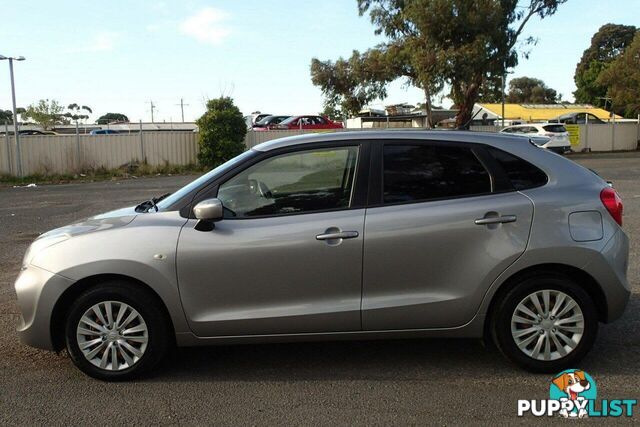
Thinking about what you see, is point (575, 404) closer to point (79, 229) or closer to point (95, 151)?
point (79, 229)

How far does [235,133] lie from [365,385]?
67.4ft

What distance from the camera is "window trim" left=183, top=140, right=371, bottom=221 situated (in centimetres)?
399

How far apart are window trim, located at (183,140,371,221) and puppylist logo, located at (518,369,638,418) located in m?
1.65

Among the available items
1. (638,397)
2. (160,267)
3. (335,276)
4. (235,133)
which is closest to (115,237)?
(160,267)

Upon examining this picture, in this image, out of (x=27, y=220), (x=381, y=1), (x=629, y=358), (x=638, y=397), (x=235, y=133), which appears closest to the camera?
(x=638, y=397)

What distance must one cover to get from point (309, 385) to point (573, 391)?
170 centimetres

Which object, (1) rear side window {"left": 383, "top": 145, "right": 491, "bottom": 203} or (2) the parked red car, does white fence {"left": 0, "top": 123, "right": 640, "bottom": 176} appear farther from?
(1) rear side window {"left": 383, "top": 145, "right": 491, "bottom": 203}

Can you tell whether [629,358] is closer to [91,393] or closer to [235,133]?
[91,393]

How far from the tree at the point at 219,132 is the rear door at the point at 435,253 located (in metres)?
19.8

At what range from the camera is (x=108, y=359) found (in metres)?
3.96

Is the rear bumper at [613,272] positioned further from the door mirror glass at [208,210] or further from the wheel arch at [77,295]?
the wheel arch at [77,295]

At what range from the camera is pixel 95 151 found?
22.4 meters

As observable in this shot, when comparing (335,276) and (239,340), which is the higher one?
(335,276)

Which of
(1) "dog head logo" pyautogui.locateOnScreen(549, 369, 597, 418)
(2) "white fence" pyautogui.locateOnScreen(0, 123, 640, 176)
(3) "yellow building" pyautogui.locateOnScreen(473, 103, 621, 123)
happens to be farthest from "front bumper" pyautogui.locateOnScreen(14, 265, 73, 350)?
(3) "yellow building" pyautogui.locateOnScreen(473, 103, 621, 123)
